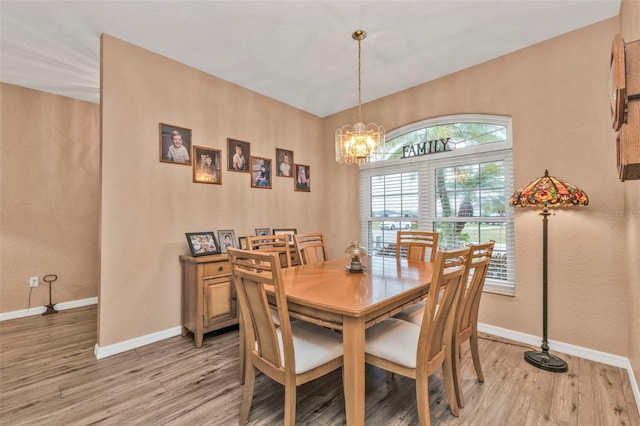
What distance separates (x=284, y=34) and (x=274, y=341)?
2605 millimetres

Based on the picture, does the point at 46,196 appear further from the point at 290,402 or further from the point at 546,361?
the point at 546,361

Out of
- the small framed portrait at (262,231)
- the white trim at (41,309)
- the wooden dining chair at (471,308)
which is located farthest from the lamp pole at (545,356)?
the white trim at (41,309)

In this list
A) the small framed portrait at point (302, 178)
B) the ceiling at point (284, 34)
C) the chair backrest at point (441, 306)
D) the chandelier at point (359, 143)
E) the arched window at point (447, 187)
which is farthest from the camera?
the small framed portrait at point (302, 178)

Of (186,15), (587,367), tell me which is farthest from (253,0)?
(587,367)

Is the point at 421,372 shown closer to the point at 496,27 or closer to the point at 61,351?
the point at 496,27

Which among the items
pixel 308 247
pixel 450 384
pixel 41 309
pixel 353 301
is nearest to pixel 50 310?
pixel 41 309

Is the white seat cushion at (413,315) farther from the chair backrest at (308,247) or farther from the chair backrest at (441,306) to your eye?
the chair backrest at (308,247)

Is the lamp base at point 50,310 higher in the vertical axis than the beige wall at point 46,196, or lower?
lower

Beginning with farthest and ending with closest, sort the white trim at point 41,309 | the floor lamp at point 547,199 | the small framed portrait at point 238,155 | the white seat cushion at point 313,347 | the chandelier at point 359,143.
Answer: the small framed portrait at point 238,155, the white trim at point 41,309, the chandelier at point 359,143, the floor lamp at point 547,199, the white seat cushion at point 313,347

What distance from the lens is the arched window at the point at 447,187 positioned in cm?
310

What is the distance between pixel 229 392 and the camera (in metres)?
2.07

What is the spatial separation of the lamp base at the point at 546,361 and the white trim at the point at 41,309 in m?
5.22

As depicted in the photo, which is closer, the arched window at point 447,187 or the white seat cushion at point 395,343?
the white seat cushion at point 395,343

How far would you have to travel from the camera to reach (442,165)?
3555 millimetres
